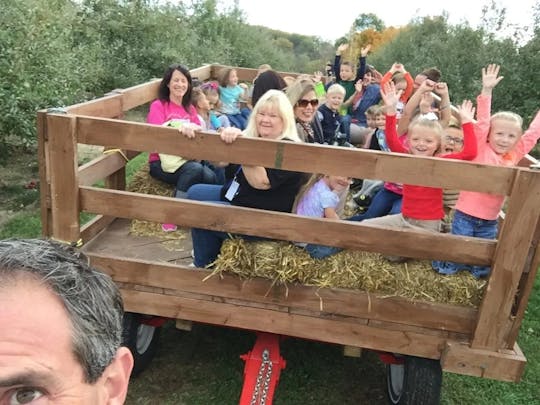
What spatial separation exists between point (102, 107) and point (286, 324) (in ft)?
7.17

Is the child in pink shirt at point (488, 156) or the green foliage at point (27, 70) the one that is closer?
the child in pink shirt at point (488, 156)

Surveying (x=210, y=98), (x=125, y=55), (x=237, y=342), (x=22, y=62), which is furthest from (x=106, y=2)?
(x=237, y=342)

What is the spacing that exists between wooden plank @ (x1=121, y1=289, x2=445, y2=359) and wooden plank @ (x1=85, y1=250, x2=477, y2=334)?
2.7 inches

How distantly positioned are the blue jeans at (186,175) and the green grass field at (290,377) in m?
1.21

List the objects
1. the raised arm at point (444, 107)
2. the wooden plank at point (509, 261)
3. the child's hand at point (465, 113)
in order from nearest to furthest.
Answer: the wooden plank at point (509, 261)
the child's hand at point (465, 113)
the raised arm at point (444, 107)

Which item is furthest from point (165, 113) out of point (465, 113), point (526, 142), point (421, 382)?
point (421, 382)

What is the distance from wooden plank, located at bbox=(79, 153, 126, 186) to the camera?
12.2 feet

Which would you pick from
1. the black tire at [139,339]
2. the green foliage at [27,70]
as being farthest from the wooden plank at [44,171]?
the green foliage at [27,70]

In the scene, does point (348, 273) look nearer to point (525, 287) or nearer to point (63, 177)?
point (525, 287)

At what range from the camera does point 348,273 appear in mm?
3109

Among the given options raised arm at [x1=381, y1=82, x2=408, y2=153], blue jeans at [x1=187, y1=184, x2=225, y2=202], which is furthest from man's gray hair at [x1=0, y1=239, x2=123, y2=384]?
raised arm at [x1=381, y1=82, x2=408, y2=153]

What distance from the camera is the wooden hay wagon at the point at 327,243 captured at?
2.79m

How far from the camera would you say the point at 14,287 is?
4.23 feet

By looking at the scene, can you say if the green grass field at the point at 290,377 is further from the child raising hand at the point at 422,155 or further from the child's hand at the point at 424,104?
the child's hand at the point at 424,104
